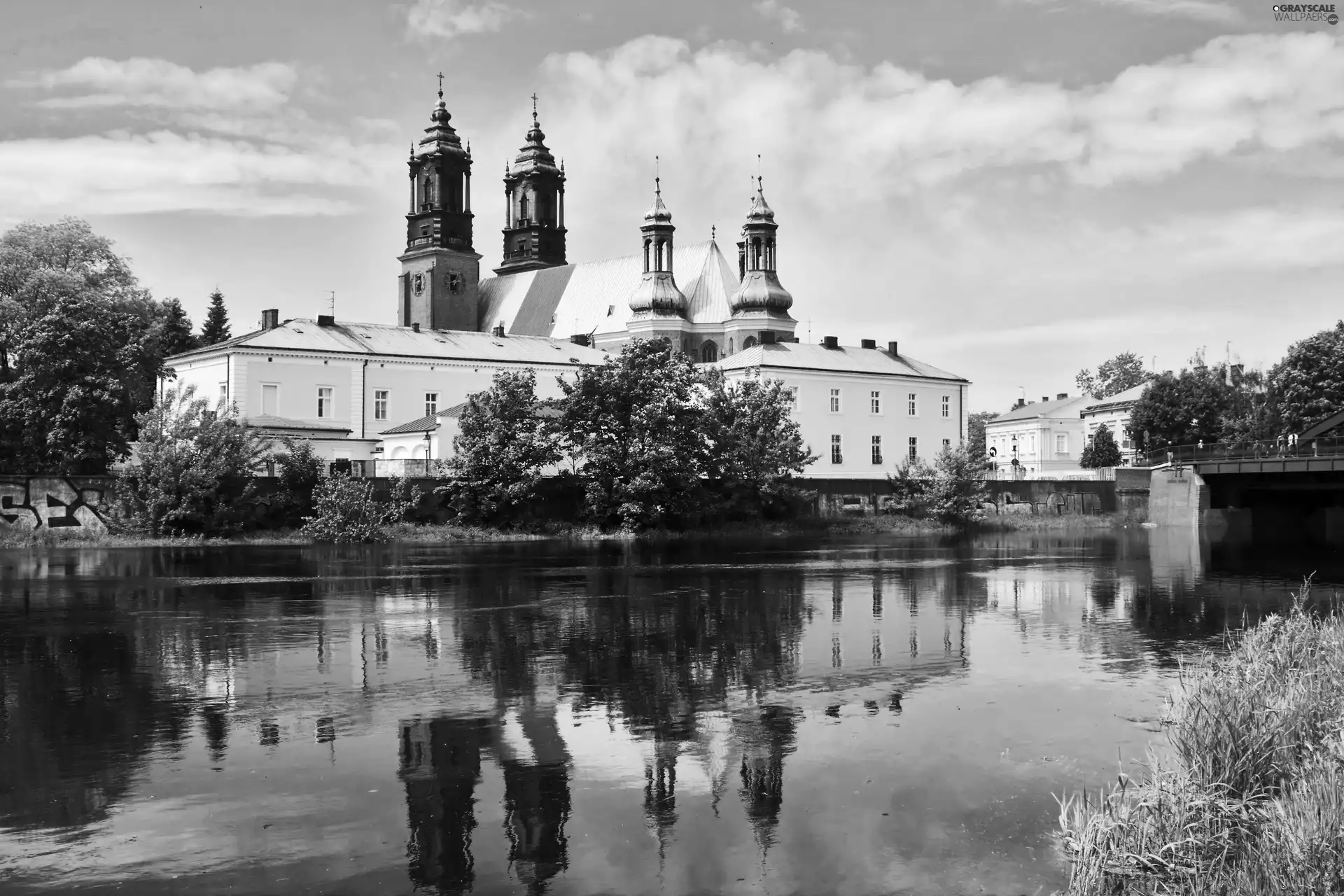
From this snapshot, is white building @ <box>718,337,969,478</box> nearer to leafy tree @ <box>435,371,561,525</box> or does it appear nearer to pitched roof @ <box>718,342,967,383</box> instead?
pitched roof @ <box>718,342,967,383</box>

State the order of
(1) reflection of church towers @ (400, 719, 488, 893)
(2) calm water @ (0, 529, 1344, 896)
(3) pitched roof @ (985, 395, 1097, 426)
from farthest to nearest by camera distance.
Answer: (3) pitched roof @ (985, 395, 1097, 426), (2) calm water @ (0, 529, 1344, 896), (1) reflection of church towers @ (400, 719, 488, 893)

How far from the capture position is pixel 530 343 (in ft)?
311

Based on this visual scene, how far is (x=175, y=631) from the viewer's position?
Answer: 23.6 m

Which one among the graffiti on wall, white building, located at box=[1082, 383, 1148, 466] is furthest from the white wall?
the graffiti on wall

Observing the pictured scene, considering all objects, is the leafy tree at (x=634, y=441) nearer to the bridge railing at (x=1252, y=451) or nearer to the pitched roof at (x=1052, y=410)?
the bridge railing at (x=1252, y=451)

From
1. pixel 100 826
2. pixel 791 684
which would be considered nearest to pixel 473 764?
pixel 100 826

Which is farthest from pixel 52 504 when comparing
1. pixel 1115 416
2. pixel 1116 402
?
pixel 1116 402

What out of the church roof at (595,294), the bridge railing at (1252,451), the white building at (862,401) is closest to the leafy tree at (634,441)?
the white building at (862,401)

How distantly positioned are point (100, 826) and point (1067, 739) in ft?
32.1

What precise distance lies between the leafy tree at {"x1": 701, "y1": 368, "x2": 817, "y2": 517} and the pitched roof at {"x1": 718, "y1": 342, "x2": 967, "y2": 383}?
61.9ft

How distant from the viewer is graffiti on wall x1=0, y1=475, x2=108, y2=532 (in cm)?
Answer: 5334

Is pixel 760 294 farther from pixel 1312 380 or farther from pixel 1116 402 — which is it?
pixel 1116 402

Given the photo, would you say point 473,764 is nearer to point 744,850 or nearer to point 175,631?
point 744,850

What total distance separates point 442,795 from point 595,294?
333 ft
